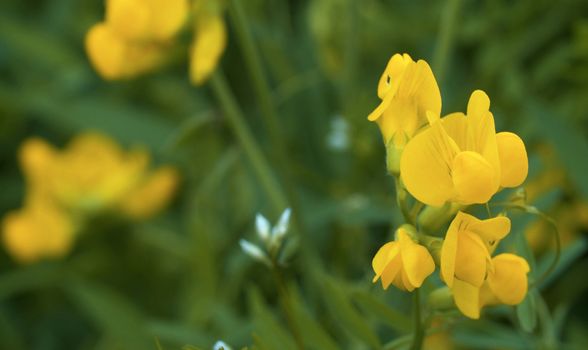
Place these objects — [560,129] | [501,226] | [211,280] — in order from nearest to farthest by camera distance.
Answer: [501,226]
[560,129]
[211,280]

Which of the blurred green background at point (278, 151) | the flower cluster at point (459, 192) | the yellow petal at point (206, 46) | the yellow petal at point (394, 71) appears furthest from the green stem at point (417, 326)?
the yellow petal at point (206, 46)

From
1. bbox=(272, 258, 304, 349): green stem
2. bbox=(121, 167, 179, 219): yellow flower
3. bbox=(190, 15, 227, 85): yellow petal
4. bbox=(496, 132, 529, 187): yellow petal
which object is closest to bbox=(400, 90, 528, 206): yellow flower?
bbox=(496, 132, 529, 187): yellow petal

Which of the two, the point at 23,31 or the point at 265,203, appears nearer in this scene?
→ the point at 265,203

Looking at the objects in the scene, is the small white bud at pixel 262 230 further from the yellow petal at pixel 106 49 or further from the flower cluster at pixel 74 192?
the flower cluster at pixel 74 192

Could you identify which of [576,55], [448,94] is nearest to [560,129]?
[576,55]

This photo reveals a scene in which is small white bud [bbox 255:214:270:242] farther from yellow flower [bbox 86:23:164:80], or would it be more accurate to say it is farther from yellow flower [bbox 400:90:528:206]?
yellow flower [bbox 86:23:164:80]

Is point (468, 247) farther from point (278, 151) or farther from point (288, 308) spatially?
point (278, 151)

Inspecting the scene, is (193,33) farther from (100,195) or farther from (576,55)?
(100,195)

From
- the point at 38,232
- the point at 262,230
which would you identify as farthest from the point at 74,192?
the point at 262,230
